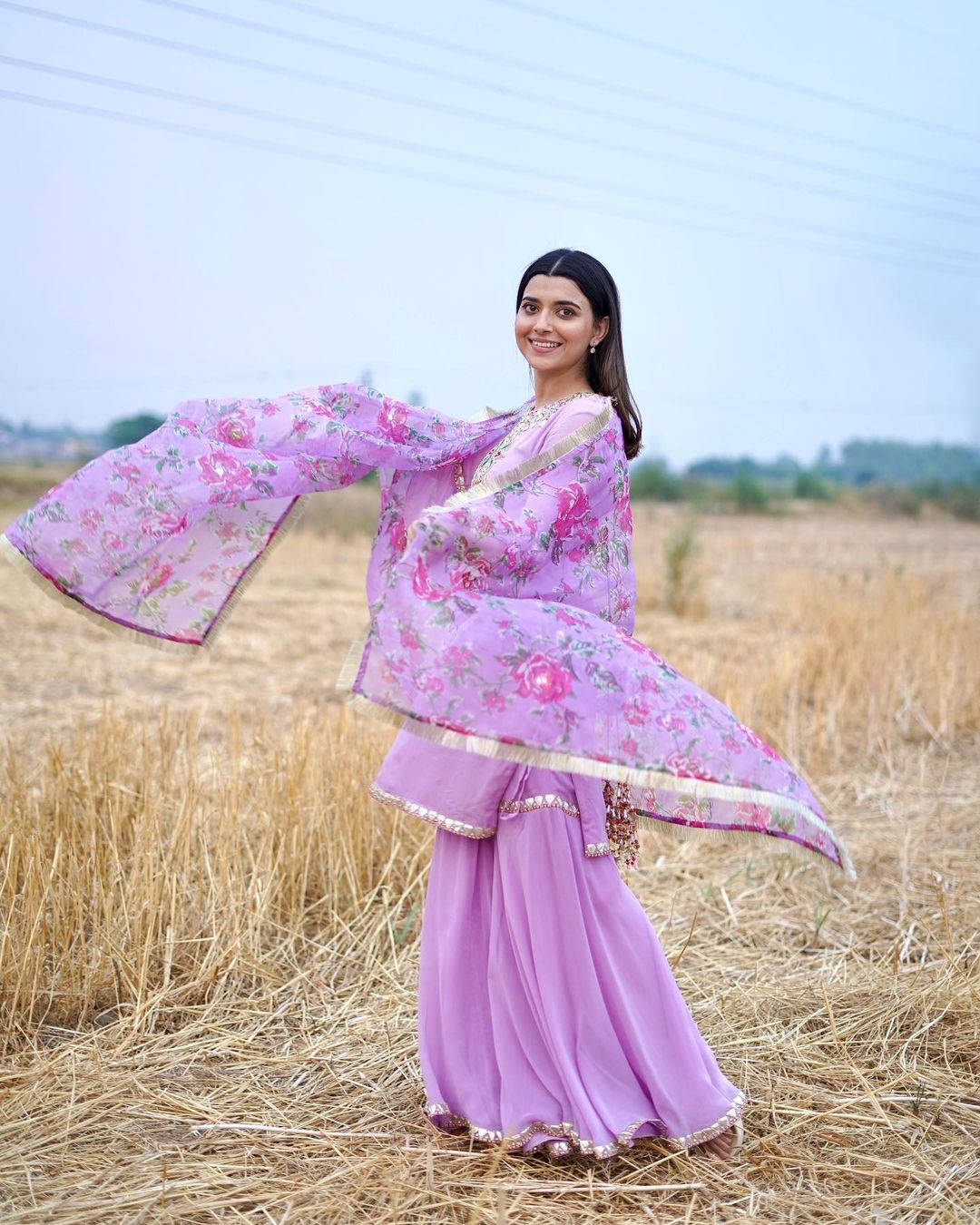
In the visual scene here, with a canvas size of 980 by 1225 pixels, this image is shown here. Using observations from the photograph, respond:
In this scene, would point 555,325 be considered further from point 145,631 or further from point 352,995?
point 352,995

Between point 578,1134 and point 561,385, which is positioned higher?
point 561,385

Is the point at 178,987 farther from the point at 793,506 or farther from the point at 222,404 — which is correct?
the point at 793,506

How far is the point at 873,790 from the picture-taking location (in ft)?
15.9

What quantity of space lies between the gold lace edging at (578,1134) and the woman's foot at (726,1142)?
0.06 ft

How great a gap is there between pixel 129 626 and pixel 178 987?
1.10 m

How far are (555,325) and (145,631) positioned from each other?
1.02 meters

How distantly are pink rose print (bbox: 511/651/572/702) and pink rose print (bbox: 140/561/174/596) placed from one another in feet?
2.76

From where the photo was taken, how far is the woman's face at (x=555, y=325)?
2293 millimetres

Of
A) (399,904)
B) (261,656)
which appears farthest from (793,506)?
(399,904)

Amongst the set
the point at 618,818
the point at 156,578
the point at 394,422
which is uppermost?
→ the point at 394,422

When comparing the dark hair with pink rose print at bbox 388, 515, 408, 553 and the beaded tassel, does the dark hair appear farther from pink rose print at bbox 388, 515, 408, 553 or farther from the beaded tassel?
the beaded tassel

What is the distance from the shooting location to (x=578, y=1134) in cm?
217

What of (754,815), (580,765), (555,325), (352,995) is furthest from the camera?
(352,995)

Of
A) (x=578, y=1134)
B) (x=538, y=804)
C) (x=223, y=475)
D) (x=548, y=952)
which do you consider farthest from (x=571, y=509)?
(x=578, y=1134)
